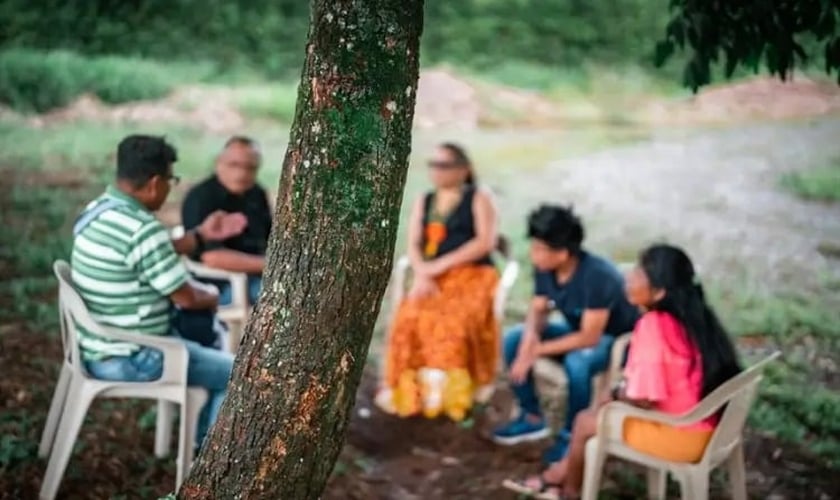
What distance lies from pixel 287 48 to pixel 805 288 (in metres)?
3.14

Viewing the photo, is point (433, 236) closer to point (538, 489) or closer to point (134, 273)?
point (538, 489)

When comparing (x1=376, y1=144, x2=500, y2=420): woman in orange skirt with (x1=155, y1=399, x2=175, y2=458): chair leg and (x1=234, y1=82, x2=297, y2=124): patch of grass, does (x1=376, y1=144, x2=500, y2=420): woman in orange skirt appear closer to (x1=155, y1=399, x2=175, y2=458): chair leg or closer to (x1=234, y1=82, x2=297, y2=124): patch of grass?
(x1=155, y1=399, x2=175, y2=458): chair leg

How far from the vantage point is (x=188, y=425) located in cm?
362

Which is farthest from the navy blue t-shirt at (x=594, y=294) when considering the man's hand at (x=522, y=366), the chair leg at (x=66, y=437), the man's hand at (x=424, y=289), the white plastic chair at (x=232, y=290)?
the chair leg at (x=66, y=437)

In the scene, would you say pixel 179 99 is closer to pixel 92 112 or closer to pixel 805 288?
pixel 92 112

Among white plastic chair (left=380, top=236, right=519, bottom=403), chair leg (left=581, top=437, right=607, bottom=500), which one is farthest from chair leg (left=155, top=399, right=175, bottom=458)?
chair leg (left=581, top=437, right=607, bottom=500)

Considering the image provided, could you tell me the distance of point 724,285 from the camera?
5625mm

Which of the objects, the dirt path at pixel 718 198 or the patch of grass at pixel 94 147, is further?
the patch of grass at pixel 94 147

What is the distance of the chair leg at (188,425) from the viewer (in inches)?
142

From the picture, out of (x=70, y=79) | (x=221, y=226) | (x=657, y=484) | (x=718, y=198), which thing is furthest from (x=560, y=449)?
(x=70, y=79)

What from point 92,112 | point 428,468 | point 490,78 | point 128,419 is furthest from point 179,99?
point 428,468

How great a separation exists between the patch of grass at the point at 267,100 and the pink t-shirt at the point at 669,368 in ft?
11.0

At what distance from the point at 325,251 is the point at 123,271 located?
1319 mm

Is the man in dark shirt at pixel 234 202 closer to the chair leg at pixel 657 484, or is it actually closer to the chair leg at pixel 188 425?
the chair leg at pixel 188 425
